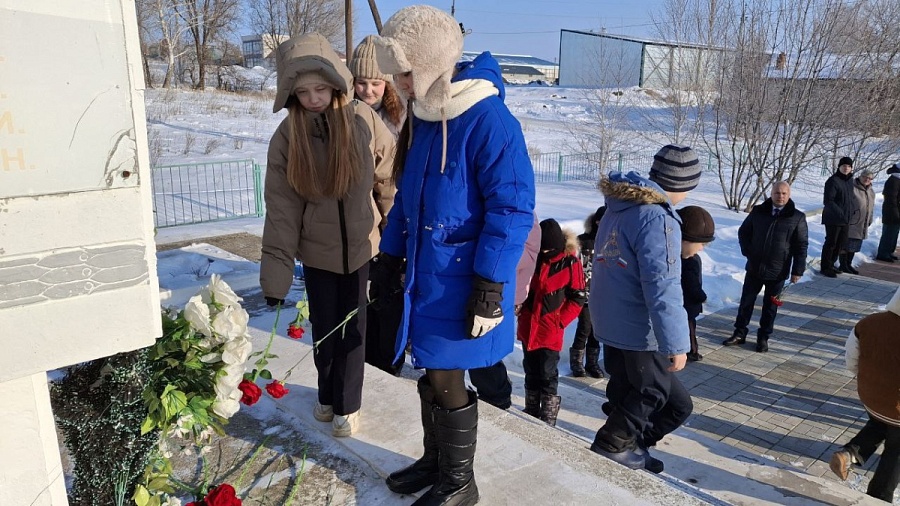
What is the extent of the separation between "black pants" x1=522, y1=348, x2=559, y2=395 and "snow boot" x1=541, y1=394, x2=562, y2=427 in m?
0.03

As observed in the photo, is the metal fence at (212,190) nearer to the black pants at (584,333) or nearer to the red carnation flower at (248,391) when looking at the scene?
the black pants at (584,333)

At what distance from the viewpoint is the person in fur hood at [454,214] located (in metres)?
2.16

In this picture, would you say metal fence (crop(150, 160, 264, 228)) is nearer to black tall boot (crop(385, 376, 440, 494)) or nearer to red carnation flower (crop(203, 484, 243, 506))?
black tall boot (crop(385, 376, 440, 494))

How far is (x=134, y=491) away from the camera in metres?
2.04

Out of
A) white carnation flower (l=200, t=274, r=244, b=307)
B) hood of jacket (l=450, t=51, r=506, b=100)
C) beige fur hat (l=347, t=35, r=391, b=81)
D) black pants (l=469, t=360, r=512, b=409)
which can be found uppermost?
beige fur hat (l=347, t=35, r=391, b=81)

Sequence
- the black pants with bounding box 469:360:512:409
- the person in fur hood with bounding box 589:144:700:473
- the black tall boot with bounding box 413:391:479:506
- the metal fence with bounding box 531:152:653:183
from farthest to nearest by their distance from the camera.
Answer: the metal fence with bounding box 531:152:653:183, the black pants with bounding box 469:360:512:409, the person in fur hood with bounding box 589:144:700:473, the black tall boot with bounding box 413:391:479:506

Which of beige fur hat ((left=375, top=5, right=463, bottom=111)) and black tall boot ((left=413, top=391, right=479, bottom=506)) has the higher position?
beige fur hat ((left=375, top=5, right=463, bottom=111))

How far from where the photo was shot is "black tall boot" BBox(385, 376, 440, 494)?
8.53 ft

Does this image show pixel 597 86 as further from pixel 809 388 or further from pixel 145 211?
pixel 145 211

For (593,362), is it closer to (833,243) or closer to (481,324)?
(481,324)

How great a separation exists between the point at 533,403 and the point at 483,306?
2.15 m

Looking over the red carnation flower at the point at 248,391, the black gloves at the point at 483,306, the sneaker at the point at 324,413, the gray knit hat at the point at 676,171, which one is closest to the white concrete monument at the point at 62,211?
the red carnation flower at the point at 248,391

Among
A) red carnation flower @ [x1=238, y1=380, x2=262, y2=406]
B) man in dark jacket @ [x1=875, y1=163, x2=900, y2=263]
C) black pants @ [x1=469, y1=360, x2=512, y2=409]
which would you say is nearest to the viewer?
red carnation flower @ [x1=238, y1=380, x2=262, y2=406]

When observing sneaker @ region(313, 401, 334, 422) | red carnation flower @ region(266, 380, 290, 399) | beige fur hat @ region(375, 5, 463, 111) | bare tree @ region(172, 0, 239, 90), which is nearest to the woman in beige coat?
sneaker @ region(313, 401, 334, 422)
